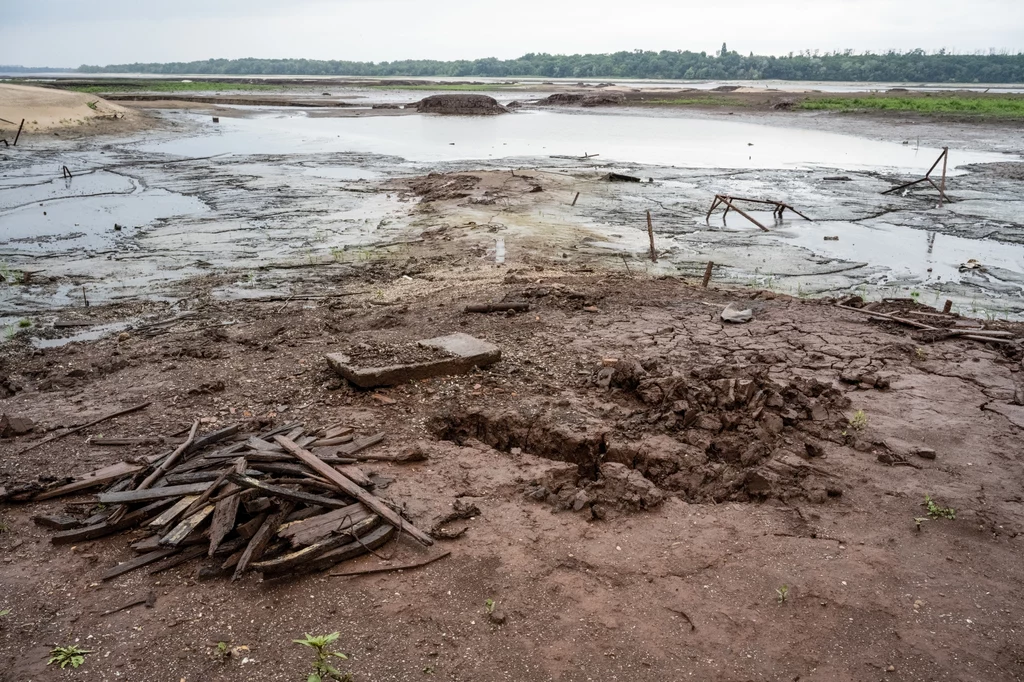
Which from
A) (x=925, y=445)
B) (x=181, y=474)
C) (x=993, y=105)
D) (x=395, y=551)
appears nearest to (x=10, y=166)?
(x=181, y=474)

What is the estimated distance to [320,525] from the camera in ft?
15.5

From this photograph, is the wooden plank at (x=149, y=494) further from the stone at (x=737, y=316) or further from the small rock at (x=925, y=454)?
the stone at (x=737, y=316)

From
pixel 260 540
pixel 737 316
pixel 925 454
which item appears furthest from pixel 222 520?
pixel 737 316

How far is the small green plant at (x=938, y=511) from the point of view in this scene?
518 cm

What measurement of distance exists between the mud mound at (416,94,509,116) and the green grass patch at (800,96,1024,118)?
23607mm

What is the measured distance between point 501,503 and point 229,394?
128 inches

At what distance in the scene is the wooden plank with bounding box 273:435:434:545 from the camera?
4.84 metres

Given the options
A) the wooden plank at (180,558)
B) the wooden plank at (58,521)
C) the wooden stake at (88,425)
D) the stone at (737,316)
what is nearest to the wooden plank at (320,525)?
the wooden plank at (180,558)

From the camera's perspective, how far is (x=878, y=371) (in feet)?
24.5

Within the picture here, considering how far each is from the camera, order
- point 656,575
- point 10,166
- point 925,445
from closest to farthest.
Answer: point 656,575
point 925,445
point 10,166

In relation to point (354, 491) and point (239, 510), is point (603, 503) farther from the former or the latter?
point (239, 510)

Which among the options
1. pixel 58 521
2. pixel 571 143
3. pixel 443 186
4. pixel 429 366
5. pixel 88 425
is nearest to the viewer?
pixel 58 521

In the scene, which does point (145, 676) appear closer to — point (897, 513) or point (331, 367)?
point (331, 367)

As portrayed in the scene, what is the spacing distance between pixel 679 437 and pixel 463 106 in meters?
51.4
